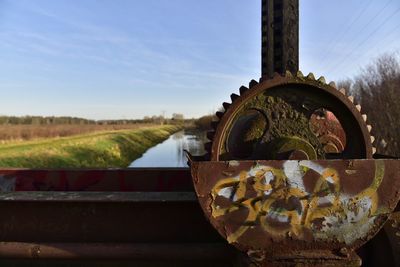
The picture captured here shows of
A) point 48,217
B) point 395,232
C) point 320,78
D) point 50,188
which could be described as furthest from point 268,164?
point 50,188

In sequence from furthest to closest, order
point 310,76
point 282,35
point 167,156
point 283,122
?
1. point 167,156
2. point 282,35
3. point 283,122
4. point 310,76

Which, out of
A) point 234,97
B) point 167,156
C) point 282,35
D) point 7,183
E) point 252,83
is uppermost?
point 282,35

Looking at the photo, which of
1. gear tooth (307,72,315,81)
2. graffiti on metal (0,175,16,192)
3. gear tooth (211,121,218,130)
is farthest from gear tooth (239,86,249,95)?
graffiti on metal (0,175,16,192)

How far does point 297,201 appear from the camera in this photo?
258 centimetres

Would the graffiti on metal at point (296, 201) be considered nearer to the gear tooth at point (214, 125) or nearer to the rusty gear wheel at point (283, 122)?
the rusty gear wheel at point (283, 122)

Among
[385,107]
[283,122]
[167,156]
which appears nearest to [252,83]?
[283,122]

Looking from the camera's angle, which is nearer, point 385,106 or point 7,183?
point 7,183

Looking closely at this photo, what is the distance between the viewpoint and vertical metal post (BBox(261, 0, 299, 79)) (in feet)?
13.0

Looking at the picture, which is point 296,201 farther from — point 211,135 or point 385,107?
point 385,107

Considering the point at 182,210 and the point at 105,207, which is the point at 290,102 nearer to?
the point at 182,210

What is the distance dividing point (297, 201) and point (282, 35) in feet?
6.71

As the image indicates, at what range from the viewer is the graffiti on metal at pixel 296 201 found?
2562 mm

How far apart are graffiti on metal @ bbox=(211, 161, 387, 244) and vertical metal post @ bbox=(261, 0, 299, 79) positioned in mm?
1422

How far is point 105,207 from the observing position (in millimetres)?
2971
